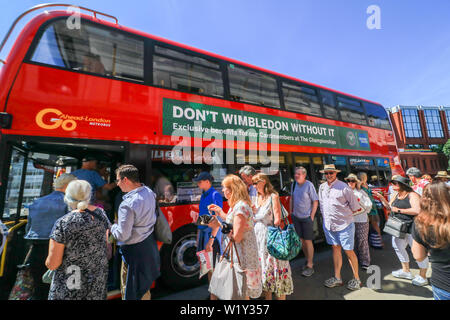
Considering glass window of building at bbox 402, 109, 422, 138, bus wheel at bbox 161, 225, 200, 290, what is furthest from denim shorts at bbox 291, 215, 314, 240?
glass window of building at bbox 402, 109, 422, 138

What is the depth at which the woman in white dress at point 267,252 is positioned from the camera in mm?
2443

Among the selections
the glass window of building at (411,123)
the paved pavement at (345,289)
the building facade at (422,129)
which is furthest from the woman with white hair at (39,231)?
the glass window of building at (411,123)

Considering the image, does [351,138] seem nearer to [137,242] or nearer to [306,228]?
[306,228]

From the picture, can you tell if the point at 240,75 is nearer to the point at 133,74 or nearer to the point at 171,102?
the point at 171,102

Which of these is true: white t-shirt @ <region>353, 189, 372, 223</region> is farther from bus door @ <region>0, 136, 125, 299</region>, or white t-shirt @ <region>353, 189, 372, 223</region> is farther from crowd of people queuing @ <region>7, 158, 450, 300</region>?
bus door @ <region>0, 136, 125, 299</region>

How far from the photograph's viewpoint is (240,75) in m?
4.53

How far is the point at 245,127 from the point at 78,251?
11.2 ft

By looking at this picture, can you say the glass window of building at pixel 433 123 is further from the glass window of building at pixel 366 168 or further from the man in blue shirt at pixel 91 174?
the man in blue shirt at pixel 91 174

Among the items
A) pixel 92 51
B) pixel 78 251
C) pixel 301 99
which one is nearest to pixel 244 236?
pixel 78 251

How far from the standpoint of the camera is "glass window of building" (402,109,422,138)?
48.5 m

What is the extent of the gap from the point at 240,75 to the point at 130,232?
12.5ft

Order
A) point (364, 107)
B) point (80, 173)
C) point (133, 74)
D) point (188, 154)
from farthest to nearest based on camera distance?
point (364, 107) < point (188, 154) < point (133, 74) < point (80, 173)
